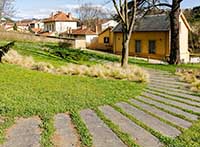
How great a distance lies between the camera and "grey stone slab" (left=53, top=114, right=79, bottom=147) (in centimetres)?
582

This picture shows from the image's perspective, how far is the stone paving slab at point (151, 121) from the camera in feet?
22.3

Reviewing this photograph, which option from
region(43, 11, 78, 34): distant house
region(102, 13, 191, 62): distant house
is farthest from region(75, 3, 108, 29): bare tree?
region(102, 13, 191, 62): distant house

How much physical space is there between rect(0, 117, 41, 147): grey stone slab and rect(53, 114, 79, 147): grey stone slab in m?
0.36

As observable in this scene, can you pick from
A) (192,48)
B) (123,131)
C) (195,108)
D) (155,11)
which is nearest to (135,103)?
(195,108)

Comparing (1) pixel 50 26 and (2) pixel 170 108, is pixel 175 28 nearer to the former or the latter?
(2) pixel 170 108

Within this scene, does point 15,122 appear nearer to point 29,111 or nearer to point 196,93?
Answer: point 29,111

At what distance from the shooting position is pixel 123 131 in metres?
6.63

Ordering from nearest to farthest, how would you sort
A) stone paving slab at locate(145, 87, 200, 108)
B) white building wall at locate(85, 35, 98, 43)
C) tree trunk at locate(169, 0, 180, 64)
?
stone paving slab at locate(145, 87, 200, 108) → tree trunk at locate(169, 0, 180, 64) → white building wall at locate(85, 35, 98, 43)

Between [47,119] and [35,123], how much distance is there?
352mm

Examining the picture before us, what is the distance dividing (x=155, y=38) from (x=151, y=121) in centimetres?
3116

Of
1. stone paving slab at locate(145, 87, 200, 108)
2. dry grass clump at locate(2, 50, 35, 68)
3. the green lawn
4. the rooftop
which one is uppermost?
the rooftop

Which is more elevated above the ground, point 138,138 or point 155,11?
point 155,11

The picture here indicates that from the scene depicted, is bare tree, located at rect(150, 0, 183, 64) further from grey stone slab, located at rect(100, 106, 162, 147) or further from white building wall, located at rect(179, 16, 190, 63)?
grey stone slab, located at rect(100, 106, 162, 147)

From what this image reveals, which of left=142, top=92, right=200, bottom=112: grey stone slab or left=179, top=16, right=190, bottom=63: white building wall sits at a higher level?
left=179, top=16, right=190, bottom=63: white building wall
